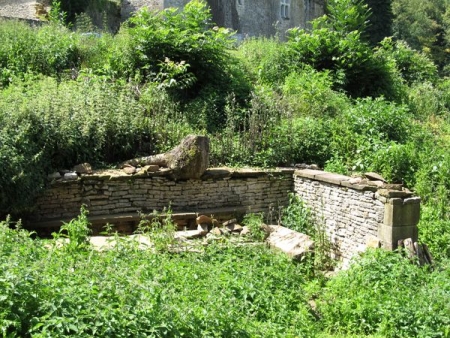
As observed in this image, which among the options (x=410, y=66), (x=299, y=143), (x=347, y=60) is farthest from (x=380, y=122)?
(x=410, y=66)

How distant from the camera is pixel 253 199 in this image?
10.0 metres

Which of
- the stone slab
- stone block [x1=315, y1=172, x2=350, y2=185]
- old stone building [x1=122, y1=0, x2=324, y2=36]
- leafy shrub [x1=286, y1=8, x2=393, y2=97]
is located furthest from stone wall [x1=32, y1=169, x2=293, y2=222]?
old stone building [x1=122, y1=0, x2=324, y2=36]

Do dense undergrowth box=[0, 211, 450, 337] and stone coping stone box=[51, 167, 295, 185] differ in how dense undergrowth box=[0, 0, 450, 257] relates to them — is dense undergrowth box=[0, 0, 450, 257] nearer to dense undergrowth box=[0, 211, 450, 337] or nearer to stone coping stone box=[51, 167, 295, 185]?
stone coping stone box=[51, 167, 295, 185]

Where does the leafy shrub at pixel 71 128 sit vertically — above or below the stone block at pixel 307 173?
above

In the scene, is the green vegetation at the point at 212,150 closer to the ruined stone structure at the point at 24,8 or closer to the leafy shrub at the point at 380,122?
the leafy shrub at the point at 380,122

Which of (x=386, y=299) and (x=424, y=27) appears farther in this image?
(x=424, y=27)

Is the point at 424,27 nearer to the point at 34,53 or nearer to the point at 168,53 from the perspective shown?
the point at 168,53

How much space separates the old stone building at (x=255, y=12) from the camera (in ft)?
74.9

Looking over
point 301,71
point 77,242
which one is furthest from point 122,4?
point 77,242

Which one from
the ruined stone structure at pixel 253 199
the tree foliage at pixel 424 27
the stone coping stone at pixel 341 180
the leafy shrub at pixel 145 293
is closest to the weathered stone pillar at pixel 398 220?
the ruined stone structure at pixel 253 199

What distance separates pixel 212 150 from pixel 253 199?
118cm

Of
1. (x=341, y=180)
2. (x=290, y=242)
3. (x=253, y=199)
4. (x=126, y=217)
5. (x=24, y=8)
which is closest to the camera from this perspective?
(x=290, y=242)

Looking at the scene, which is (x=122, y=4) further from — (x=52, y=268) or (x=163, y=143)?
(x=52, y=268)

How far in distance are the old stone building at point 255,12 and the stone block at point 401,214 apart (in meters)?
15.5
